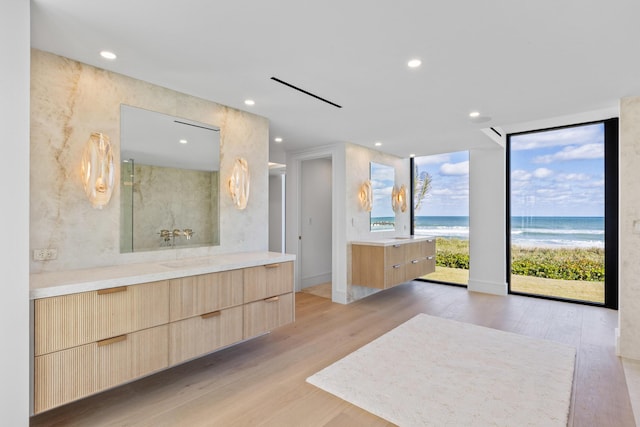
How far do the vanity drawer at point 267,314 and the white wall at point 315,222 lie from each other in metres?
2.46

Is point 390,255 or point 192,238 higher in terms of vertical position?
point 192,238

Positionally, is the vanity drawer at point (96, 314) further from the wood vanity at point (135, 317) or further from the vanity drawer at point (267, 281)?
the vanity drawer at point (267, 281)

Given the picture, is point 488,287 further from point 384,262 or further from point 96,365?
point 96,365

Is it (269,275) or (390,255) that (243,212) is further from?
(390,255)

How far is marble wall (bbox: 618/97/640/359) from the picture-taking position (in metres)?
2.91

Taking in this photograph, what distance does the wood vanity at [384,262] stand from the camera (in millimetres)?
4551

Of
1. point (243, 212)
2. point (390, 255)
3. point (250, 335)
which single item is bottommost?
point (250, 335)

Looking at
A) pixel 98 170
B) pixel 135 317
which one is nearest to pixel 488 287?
pixel 135 317

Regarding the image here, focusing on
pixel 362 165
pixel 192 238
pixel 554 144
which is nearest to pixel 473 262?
pixel 554 144

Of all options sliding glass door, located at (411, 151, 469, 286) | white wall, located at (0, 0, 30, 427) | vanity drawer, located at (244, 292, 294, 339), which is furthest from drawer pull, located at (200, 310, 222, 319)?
sliding glass door, located at (411, 151, 469, 286)

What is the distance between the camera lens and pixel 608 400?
7.34ft

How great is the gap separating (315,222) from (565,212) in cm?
403

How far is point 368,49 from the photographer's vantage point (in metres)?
2.11

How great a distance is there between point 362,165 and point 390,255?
1.54 m
